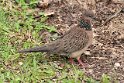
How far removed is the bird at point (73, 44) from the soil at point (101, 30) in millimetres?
271

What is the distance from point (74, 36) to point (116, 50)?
0.80 metres

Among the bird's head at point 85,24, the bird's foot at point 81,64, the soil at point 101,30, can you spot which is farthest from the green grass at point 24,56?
the bird's head at point 85,24

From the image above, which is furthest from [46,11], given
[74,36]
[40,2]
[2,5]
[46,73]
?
[46,73]

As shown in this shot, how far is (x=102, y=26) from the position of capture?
303 inches

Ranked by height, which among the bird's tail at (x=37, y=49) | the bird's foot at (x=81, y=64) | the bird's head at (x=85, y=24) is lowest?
the bird's foot at (x=81, y=64)

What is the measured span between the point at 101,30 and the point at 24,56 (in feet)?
5.28

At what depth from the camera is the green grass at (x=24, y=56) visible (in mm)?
6203

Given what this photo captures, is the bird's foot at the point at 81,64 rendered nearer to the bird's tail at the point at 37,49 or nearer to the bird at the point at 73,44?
the bird at the point at 73,44

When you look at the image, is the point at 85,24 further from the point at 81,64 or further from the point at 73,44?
the point at 81,64

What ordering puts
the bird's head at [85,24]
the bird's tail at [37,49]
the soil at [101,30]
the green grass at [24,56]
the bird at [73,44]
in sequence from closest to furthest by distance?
the green grass at [24,56] < the bird's tail at [37,49] < the bird at [73,44] < the soil at [101,30] < the bird's head at [85,24]

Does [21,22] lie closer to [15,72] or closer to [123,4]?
[15,72]

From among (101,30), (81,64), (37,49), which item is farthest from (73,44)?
(101,30)

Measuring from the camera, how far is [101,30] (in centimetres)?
758

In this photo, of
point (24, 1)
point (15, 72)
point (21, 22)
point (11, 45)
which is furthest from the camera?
point (24, 1)
